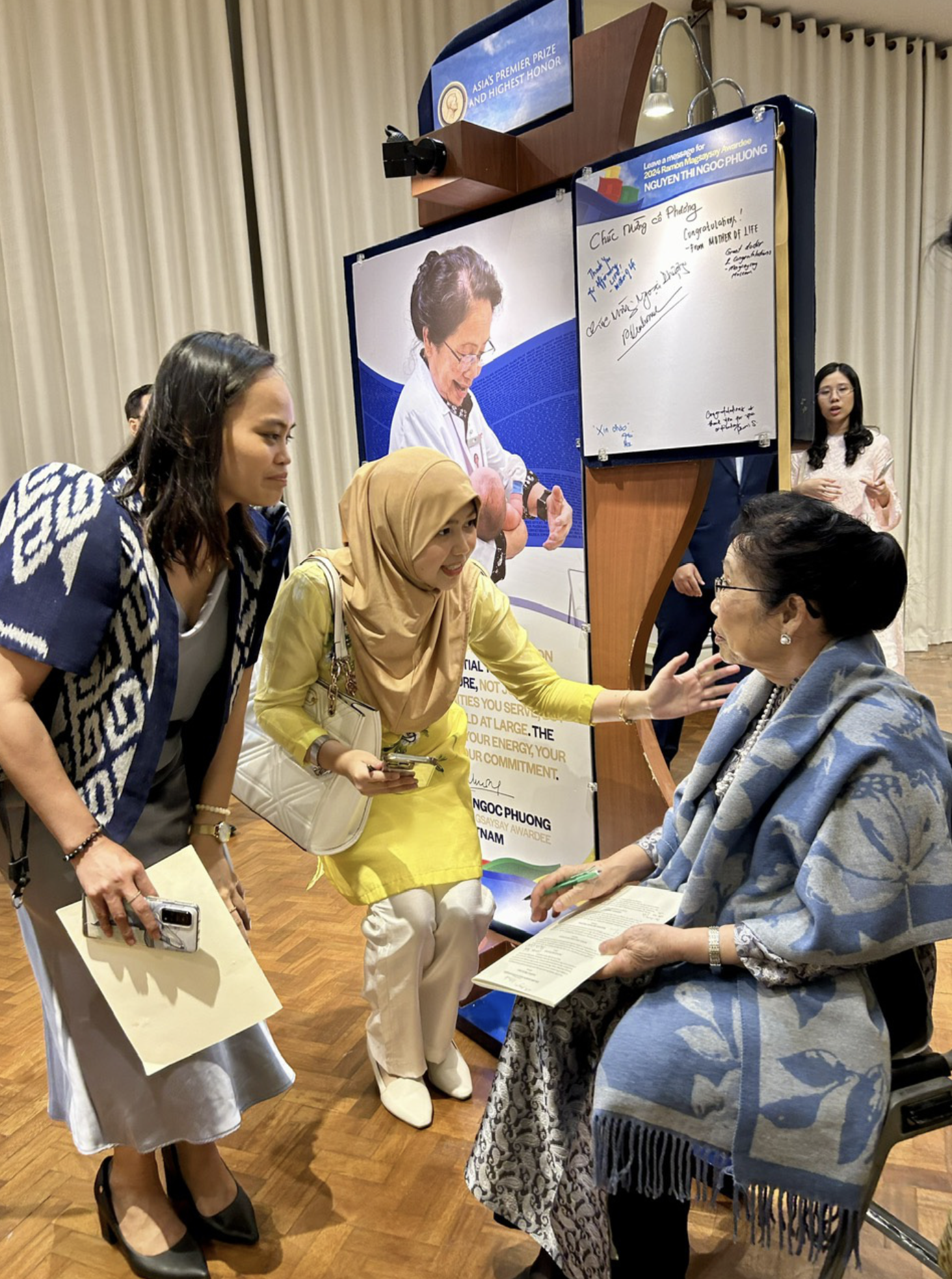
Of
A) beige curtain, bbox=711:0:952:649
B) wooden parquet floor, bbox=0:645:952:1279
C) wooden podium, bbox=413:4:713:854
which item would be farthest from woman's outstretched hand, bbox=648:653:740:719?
beige curtain, bbox=711:0:952:649

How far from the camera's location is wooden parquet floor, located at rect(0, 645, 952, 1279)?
1.82m

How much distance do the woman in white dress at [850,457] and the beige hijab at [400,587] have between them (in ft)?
Result: 8.77

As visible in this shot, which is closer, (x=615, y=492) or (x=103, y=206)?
(x=615, y=492)

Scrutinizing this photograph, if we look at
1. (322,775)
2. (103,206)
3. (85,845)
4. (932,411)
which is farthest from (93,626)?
(932,411)

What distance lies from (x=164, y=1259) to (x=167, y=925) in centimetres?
70

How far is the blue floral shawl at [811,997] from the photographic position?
1305 mm

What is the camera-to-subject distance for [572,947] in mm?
1575

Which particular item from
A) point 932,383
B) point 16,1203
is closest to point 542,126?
point 16,1203

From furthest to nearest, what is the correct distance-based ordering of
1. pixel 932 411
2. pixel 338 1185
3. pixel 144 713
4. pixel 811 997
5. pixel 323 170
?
1. pixel 932 411
2. pixel 323 170
3. pixel 338 1185
4. pixel 144 713
5. pixel 811 997

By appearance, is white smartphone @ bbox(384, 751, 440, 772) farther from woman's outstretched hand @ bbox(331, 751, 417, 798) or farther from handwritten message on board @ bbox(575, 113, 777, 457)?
handwritten message on board @ bbox(575, 113, 777, 457)

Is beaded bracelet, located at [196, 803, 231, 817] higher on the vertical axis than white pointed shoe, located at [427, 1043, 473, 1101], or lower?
higher

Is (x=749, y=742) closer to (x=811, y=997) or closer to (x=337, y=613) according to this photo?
(x=811, y=997)

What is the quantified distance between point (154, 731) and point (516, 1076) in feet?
2.54

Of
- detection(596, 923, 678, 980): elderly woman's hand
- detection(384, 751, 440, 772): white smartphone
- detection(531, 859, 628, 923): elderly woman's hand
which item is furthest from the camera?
detection(384, 751, 440, 772): white smartphone
